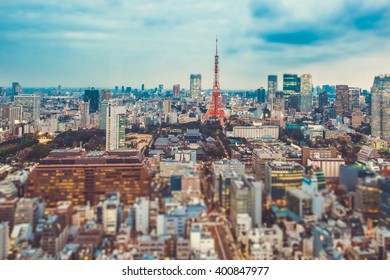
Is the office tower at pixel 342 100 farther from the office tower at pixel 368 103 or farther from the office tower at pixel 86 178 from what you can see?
the office tower at pixel 86 178

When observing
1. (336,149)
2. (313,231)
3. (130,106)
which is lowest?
(313,231)

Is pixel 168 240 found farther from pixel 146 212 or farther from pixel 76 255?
pixel 76 255

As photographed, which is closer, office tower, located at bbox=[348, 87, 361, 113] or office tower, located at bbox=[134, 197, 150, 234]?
office tower, located at bbox=[134, 197, 150, 234]

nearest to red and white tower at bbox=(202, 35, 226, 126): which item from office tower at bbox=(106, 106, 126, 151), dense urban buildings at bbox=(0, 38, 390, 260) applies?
dense urban buildings at bbox=(0, 38, 390, 260)

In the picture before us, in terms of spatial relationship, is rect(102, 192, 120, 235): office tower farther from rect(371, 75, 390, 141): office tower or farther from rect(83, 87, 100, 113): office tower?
rect(371, 75, 390, 141): office tower

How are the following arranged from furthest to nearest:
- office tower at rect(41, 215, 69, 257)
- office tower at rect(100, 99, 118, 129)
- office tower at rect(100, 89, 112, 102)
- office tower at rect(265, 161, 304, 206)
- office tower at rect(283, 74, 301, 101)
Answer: office tower at rect(100, 99, 118, 129), office tower at rect(100, 89, 112, 102), office tower at rect(283, 74, 301, 101), office tower at rect(265, 161, 304, 206), office tower at rect(41, 215, 69, 257)

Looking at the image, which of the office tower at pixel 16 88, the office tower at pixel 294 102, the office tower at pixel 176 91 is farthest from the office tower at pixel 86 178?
the office tower at pixel 294 102
